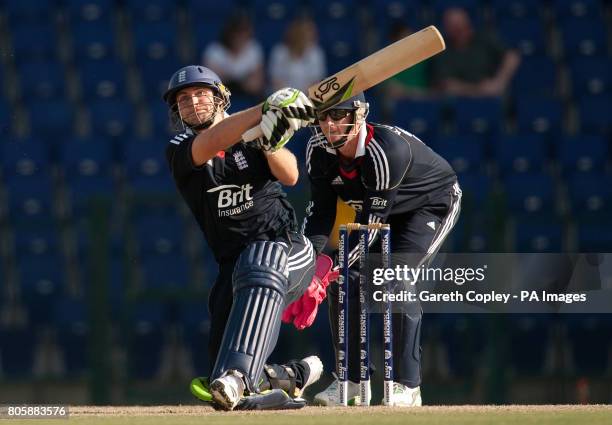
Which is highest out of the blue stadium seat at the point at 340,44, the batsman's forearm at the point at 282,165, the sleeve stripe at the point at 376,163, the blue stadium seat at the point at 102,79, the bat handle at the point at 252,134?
the blue stadium seat at the point at 340,44

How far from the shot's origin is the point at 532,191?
33.8 ft

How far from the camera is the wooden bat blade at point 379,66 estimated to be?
555 centimetres

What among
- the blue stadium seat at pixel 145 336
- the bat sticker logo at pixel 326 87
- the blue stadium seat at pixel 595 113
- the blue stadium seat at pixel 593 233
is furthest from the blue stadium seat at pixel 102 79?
the bat sticker logo at pixel 326 87

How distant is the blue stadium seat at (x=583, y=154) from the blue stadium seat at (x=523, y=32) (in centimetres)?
124

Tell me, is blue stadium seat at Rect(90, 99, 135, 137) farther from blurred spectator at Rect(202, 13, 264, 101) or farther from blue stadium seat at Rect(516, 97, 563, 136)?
blue stadium seat at Rect(516, 97, 563, 136)

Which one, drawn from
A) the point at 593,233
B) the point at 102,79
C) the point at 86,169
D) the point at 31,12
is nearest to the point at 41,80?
the point at 102,79

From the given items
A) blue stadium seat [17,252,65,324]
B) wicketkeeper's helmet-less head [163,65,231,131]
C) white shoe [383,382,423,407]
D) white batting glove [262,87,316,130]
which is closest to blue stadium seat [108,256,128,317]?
blue stadium seat [17,252,65,324]

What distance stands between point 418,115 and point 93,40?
3074 millimetres

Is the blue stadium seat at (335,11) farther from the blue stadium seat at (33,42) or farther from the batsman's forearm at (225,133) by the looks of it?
the batsman's forearm at (225,133)

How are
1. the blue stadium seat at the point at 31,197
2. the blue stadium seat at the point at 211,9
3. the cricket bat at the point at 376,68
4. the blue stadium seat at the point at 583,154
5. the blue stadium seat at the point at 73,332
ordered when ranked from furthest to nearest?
the blue stadium seat at the point at 211,9
the blue stadium seat at the point at 31,197
the blue stadium seat at the point at 583,154
the blue stadium seat at the point at 73,332
the cricket bat at the point at 376,68

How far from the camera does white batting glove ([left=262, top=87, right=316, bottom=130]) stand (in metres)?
5.29

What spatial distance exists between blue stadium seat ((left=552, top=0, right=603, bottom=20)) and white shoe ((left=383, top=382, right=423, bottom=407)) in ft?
19.6

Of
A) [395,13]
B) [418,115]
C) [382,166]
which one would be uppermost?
[395,13]

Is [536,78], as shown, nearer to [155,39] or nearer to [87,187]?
[155,39]
